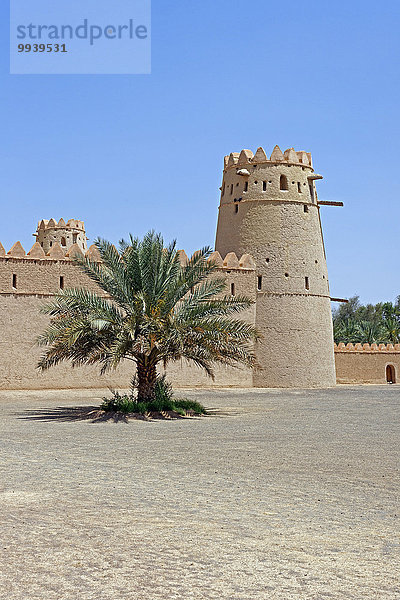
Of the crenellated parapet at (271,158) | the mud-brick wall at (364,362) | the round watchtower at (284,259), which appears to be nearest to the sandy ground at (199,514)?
the round watchtower at (284,259)

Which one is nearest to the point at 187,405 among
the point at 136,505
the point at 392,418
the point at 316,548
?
the point at 392,418

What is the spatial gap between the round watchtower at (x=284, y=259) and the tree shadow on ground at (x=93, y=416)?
35.9 feet

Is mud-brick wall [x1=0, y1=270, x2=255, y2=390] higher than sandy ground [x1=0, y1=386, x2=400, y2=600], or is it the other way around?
mud-brick wall [x1=0, y1=270, x2=255, y2=390]

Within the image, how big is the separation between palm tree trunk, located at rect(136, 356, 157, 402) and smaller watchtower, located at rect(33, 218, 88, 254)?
26.2 metres

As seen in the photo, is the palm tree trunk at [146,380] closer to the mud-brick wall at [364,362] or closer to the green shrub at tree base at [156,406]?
the green shrub at tree base at [156,406]

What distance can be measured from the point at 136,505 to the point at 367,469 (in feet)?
11.2

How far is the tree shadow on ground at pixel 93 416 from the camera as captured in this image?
51.3 feet

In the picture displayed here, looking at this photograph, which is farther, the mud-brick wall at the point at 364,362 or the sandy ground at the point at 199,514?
the mud-brick wall at the point at 364,362

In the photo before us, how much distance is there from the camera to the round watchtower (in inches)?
1120

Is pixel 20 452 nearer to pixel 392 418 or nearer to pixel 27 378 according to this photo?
pixel 392 418

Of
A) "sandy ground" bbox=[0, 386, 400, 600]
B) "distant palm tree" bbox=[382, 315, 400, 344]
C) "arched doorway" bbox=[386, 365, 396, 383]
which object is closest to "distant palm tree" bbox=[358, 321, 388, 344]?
"distant palm tree" bbox=[382, 315, 400, 344]

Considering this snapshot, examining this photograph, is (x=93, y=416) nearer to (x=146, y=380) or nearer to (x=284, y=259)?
(x=146, y=380)

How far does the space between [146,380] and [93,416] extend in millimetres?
1656

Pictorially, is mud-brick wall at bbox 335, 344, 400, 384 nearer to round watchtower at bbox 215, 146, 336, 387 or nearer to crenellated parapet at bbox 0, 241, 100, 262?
round watchtower at bbox 215, 146, 336, 387
